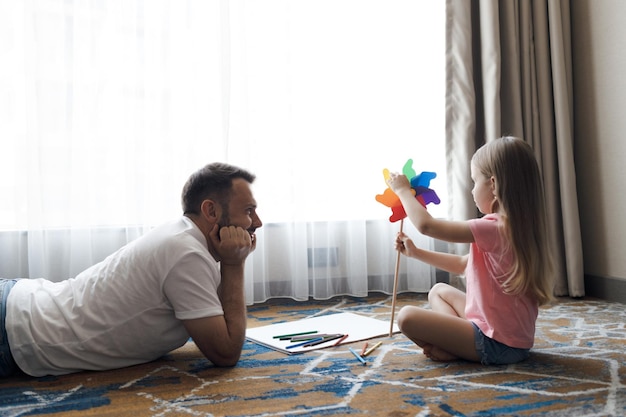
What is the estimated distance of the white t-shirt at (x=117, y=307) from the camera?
62.6 inches

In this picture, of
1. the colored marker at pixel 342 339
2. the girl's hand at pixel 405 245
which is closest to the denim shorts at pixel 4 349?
the colored marker at pixel 342 339

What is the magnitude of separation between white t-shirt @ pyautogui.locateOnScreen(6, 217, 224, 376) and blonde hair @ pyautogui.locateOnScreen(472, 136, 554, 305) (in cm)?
81

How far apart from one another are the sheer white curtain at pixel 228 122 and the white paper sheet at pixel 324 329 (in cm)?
50

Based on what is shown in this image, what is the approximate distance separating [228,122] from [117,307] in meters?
1.30

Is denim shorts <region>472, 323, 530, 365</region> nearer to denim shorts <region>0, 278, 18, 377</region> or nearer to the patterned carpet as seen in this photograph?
the patterned carpet

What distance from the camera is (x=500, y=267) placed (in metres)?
1.67

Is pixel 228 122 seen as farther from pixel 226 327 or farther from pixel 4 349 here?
pixel 4 349

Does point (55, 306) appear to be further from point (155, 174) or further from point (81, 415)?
point (155, 174)

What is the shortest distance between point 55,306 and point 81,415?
415mm

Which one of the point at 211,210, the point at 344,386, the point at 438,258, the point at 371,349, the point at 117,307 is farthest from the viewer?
the point at 438,258

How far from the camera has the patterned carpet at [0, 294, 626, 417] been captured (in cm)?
133

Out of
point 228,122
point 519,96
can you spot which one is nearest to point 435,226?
point 228,122

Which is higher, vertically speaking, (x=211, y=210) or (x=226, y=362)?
(x=211, y=210)

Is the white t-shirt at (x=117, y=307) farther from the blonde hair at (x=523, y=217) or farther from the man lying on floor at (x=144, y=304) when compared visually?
the blonde hair at (x=523, y=217)
